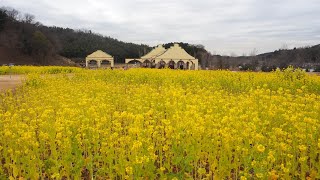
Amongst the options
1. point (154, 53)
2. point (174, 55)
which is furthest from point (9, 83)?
point (154, 53)

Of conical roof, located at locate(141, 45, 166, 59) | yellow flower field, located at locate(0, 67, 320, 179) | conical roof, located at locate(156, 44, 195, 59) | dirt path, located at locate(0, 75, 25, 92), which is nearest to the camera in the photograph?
yellow flower field, located at locate(0, 67, 320, 179)

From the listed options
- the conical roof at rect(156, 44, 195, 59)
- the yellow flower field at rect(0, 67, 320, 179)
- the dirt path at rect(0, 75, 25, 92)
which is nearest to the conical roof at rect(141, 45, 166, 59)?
the conical roof at rect(156, 44, 195, 59)

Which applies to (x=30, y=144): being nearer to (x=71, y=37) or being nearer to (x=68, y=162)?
(x=68, y=162)

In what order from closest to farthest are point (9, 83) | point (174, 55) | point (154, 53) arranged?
point (9, 83) < point (174, 55) < point (154, 53)

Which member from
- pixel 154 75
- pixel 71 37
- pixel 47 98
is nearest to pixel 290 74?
pixel 154 75

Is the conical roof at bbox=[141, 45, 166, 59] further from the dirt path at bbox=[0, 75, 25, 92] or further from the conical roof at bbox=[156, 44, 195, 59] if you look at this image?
the dirt path at bbox=[0, 75, 25, 92]

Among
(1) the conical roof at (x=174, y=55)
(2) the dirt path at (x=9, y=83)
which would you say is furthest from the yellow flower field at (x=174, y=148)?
(1) the conical roof at (x=174, y=55)

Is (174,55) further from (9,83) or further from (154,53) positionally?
(9,83)

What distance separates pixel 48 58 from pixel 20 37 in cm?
602

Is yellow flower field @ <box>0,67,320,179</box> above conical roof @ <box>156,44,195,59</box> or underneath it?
underneath

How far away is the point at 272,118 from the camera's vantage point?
5.87 m

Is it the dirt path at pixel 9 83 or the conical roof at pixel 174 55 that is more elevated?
the conical roof at pixel 174 55

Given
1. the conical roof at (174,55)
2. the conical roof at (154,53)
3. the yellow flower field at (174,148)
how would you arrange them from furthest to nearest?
1. the conical roof at (154,53)
2. the conical roof at (174,55)
3. the yellow flower field at (174,148)

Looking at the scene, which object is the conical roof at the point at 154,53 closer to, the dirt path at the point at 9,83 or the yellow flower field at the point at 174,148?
the dirt path at the point at 9,83
